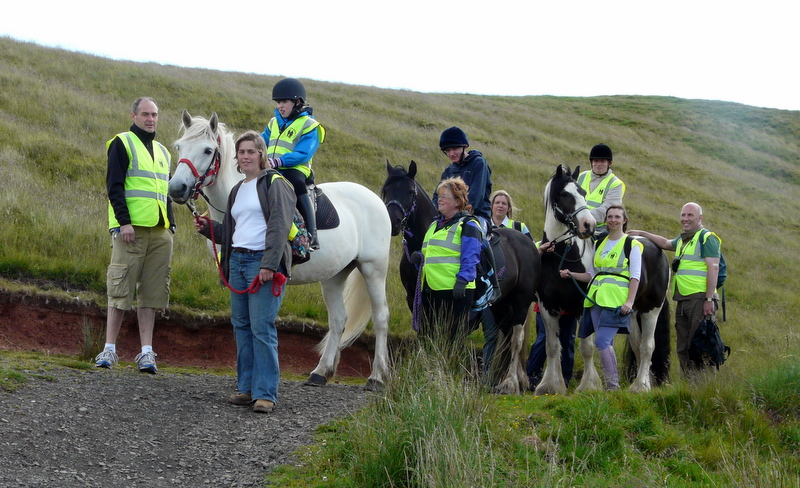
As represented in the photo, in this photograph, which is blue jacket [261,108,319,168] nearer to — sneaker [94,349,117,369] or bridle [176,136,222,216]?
bridle [176,136,222,216]

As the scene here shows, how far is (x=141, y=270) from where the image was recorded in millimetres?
7434

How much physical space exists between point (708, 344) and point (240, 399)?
5652 mm

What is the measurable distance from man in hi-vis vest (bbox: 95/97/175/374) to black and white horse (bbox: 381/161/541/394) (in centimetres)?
252

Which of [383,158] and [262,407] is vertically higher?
[383,158]

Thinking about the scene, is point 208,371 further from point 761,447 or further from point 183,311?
point 761,447

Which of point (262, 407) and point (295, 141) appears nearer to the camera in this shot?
point (262, 407)

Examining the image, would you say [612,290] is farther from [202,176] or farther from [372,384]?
[202,176]

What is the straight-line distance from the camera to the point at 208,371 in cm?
850

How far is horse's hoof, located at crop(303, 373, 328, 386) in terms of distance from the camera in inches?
300

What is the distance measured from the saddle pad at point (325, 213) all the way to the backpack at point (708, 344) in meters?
4.61

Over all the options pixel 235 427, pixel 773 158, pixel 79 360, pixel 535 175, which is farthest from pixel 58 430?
pixel 773 158

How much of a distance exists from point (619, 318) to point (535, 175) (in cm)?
1655

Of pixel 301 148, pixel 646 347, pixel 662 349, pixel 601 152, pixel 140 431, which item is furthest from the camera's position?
pixel 662 349

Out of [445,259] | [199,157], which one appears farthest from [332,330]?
[199,157]
